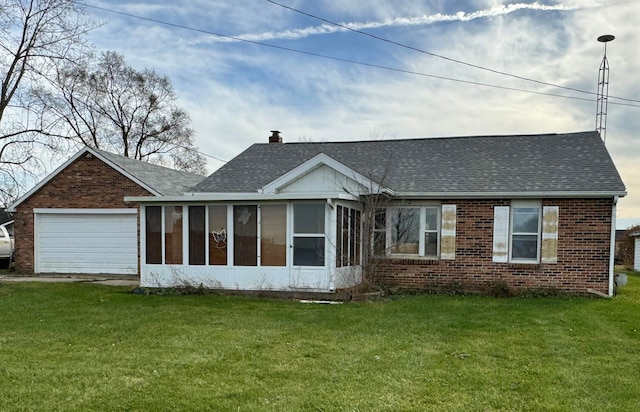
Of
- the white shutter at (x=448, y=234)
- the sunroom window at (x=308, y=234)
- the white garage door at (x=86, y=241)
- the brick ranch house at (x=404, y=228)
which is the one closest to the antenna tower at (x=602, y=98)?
the brick ranch house at (x=404, y=228)

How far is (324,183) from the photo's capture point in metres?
12.3

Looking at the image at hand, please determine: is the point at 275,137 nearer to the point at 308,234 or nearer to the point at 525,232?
the point at 308,234

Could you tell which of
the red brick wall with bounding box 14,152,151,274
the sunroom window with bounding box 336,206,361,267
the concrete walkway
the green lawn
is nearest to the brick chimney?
the red brick wall with bounding box 14,152,151,274

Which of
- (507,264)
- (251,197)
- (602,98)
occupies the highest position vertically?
(602,98)

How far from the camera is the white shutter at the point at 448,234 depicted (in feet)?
39.2

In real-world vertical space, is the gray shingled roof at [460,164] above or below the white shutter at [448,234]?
above

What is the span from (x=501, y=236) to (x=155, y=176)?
12370 mm

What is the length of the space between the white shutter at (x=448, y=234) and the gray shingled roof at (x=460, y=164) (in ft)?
1.90

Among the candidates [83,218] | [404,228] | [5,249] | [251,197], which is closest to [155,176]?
[83,218]

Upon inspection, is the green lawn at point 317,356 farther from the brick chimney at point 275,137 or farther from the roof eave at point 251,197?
the brick chimney at point 275,137

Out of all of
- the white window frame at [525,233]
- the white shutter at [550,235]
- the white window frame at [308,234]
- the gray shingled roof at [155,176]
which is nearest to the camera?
the white window frame at [308,234]

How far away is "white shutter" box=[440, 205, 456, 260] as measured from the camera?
1195 cm

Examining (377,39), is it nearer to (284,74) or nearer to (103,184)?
(284,74)

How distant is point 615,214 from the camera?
11.0m
